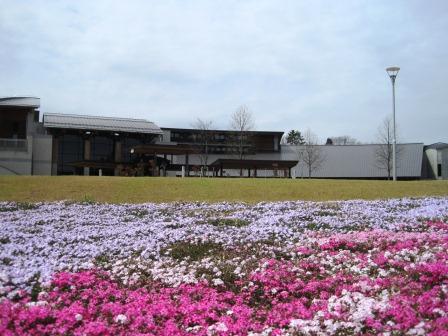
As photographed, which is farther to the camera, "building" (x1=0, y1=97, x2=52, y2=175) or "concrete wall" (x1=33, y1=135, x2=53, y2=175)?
"concrete wall" (x1=33, y1=135, x2=53, y2=175)

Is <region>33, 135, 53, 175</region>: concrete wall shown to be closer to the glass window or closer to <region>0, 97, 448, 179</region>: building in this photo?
<region>0, 97, 448, 179</region>: building

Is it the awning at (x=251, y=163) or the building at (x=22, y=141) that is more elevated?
the building at (x=22, y=141)

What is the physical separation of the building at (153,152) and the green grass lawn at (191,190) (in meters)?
13.3

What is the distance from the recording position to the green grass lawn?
22281 millimetres

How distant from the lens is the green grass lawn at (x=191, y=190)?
73.1ft

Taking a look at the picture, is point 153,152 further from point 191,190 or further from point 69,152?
point 191,190

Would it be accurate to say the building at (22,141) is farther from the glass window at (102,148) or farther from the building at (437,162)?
the building at (437,162)

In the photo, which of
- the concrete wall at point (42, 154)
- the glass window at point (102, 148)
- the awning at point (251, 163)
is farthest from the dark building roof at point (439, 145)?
the concrete wall at point (42, 154)

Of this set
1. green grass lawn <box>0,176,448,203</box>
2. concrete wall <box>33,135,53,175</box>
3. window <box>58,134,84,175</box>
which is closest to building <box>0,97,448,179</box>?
concrete wall <box>33,135,53,175</box>

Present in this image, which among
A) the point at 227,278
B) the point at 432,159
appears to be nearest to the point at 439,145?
the point at 432,159

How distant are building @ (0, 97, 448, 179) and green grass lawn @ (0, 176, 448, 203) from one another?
1334cm

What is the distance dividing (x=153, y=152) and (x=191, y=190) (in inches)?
728

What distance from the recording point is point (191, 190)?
24.1 meters

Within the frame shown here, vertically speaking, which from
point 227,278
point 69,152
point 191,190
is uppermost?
point 69,152
